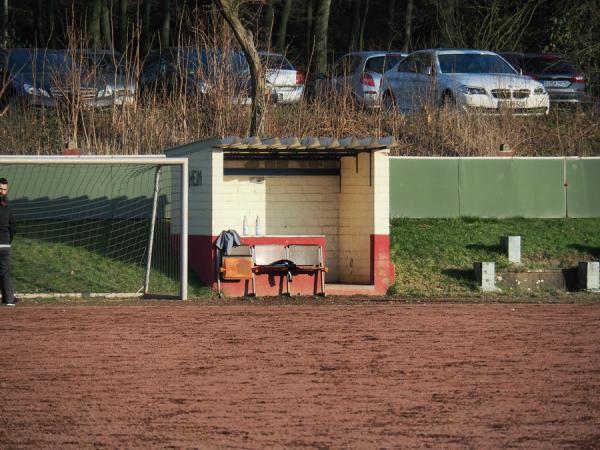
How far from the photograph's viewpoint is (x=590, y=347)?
14.7m

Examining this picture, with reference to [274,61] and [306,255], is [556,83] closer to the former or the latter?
[274,61]

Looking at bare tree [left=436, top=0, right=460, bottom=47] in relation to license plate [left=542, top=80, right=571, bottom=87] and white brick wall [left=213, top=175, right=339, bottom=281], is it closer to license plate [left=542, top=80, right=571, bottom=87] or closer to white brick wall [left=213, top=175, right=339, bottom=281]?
license plate [left=542, top=80, right=571, bottom=87]

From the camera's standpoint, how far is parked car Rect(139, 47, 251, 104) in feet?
91.8

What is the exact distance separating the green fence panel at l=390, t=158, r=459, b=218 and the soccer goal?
186 inches

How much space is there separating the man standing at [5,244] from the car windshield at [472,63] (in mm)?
14151

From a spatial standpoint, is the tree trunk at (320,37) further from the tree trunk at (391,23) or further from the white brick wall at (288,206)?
the tree trunk at (391,23)

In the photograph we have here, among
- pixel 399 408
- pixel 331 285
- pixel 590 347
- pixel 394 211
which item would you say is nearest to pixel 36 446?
pixel 399 408

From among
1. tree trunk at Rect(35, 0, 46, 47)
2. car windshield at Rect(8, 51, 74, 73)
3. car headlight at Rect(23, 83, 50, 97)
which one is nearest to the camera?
car headlight at Rect(23, 83, 50, 97)

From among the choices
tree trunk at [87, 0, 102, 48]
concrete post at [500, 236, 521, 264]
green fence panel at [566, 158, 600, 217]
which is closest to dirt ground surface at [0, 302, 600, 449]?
concrete post at [500, 236, 521, 264]

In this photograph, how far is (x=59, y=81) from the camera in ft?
91.5

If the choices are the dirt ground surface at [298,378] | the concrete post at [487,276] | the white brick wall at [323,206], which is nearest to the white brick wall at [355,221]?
the white brick wall at [323,206]

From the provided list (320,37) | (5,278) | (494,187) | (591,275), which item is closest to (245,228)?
(5,278)

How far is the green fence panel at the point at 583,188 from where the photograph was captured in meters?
25.1

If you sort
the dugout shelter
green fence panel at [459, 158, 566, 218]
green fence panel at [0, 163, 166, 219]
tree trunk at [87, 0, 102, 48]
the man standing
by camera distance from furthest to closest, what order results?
1. tree trunk at [87, 0, 102, 48]
2. green fence panel at [459, 158, 566, 218]
3. green fence panel at [0, 163, 166, 219]
4. the dugout shelter
5. the man standing
